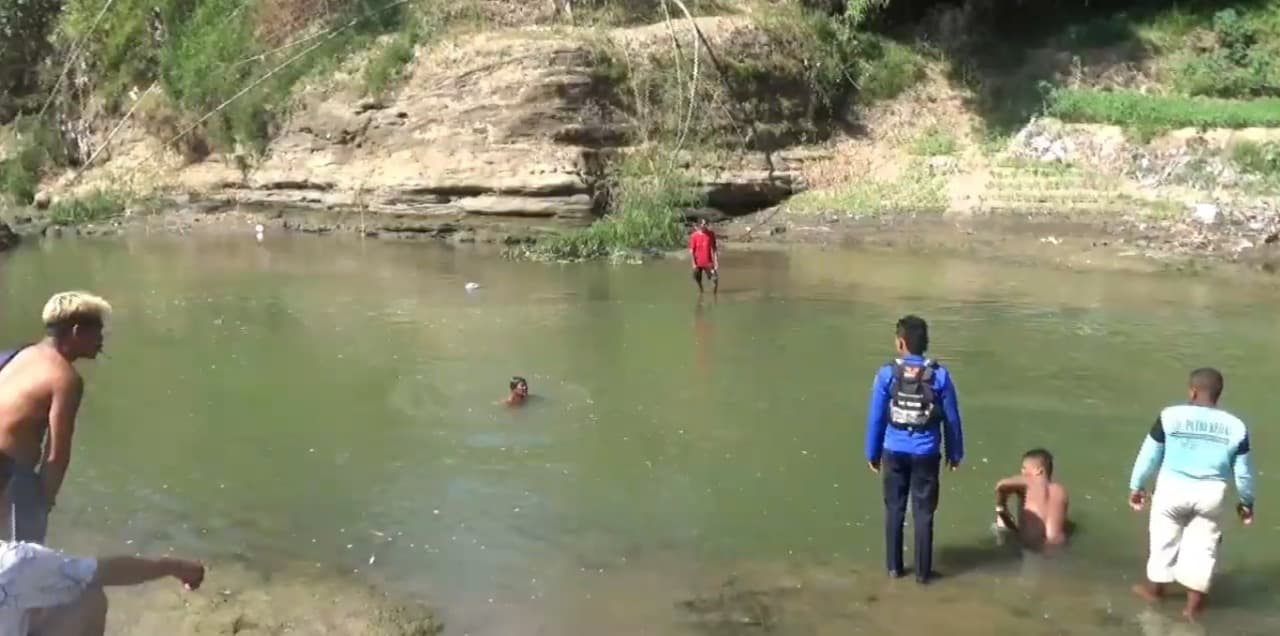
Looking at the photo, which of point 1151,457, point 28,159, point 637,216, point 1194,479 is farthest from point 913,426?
point 28,159

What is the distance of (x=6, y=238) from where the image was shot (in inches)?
930

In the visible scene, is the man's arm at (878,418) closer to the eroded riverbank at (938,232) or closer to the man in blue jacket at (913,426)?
the man in blue jacket at (913,426)

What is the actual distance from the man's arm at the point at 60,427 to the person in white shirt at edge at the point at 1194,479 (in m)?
5.20

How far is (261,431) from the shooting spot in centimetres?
1055

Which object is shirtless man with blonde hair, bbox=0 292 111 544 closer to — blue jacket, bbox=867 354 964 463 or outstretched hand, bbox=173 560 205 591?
outstretched hand, bbox=173 560 205 591

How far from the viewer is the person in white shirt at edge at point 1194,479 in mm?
6273

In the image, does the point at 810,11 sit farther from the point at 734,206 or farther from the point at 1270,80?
the point at 1270,80

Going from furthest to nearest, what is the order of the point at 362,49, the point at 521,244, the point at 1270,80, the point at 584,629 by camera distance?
the point at 362,49, the point at 1270,80, the point at 521,244, the point at 584,629

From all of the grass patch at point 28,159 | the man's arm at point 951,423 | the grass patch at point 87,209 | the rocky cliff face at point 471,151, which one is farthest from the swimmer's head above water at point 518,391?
the grass patch at point 28,159

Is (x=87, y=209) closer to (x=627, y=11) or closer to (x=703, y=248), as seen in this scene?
(x=627, y=11)

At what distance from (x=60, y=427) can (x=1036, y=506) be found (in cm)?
568

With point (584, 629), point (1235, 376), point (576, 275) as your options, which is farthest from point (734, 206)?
point (584, 629)

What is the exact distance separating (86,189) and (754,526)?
1032 inches

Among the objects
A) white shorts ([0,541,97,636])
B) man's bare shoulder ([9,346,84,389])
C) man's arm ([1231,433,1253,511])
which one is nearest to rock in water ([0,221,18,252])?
man's bare shoulder ([9,346,84,389])
